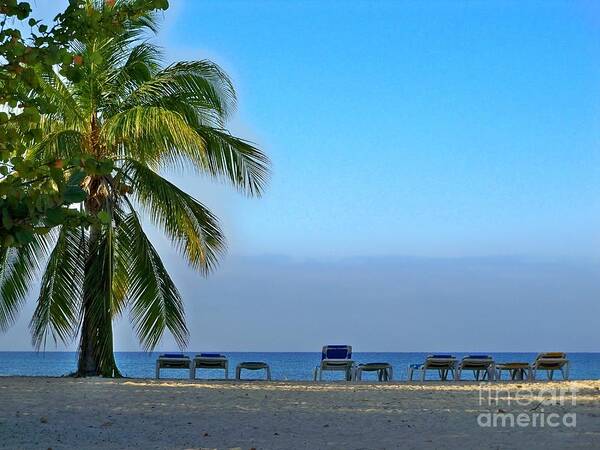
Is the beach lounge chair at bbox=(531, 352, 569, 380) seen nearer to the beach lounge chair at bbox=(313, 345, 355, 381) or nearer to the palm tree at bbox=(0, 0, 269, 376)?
the beach lounge chair at bbox=(313, 345, 355, 381)

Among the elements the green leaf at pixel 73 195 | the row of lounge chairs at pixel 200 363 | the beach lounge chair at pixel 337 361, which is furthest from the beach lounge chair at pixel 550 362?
the green leaf at pixel 73 195

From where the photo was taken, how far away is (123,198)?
48.4 ft

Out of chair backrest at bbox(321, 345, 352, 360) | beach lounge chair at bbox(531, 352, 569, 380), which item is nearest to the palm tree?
chair backrest at bbox(321, 345, 352, 360)

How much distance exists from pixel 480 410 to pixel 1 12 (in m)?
6.33

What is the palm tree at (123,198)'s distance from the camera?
13.9 metres

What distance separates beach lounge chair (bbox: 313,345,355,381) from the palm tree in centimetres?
277

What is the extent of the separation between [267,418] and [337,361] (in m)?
7.09

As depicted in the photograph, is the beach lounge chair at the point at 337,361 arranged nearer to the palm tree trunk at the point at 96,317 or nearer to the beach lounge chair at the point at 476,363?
the beach lounge chair at the point at 476,363

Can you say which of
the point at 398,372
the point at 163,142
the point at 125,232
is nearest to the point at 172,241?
the point at 125,232

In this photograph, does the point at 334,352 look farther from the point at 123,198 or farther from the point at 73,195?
the point at 73,195

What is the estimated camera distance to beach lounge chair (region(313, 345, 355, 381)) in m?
15.4

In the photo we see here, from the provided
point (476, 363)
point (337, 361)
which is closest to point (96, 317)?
point (337, 361)

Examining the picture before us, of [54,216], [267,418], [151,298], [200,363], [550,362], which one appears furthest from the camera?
[550,362]

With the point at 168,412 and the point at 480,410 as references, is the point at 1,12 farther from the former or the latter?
the point at 480,410
